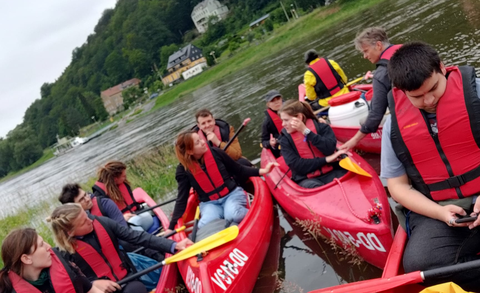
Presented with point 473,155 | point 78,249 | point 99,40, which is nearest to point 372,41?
point 473,155

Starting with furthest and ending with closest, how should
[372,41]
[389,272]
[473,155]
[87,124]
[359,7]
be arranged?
[87,124]
[359,7]
[372,41]
[389,272]
[473,155]

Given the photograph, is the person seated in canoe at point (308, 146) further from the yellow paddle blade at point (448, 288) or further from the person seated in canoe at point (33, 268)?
the person seated in canoe at point (33, 268)

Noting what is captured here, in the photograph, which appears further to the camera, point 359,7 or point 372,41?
point 359,7

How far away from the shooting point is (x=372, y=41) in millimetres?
3957

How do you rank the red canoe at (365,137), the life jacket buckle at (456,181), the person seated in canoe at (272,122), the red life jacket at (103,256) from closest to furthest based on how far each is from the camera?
1. the life jacket buckle at (456,181)
2. the red life jacket at (103,256)
3. the red canoe at (365,137)
4. the person seated in canoe at (272,122)

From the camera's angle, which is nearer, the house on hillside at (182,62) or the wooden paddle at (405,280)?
the wooden paddle at (405,280)

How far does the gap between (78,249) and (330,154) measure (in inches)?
111

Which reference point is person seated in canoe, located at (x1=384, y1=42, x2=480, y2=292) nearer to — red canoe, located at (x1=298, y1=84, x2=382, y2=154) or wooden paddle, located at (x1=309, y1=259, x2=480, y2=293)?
wooden paddle, located at (x1=309, y1=259, x2=480, y2=293)

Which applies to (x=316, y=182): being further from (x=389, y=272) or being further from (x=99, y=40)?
(x=99, y=40)

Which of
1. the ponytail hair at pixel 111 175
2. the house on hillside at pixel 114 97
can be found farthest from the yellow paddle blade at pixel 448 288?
the house on hillside at pixel 114 97

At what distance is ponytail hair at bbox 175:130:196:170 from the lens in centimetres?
391

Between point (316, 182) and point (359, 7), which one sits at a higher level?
point (359, 7)

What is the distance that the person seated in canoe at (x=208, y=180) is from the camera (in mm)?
3973

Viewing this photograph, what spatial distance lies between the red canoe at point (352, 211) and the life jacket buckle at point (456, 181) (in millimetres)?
838
